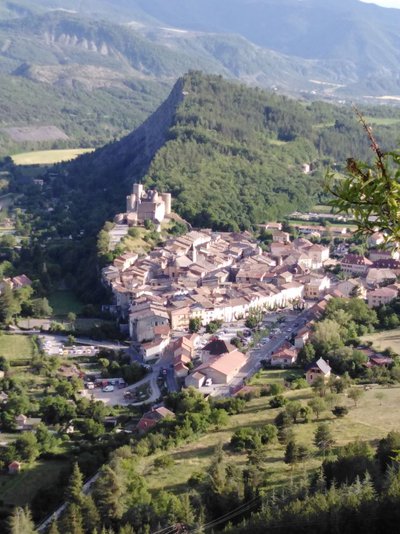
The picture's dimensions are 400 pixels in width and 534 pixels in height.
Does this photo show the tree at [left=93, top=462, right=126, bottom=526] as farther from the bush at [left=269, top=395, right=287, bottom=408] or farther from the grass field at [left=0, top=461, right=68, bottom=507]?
the bush at [left=269, top=395, right=287, bottom=408]

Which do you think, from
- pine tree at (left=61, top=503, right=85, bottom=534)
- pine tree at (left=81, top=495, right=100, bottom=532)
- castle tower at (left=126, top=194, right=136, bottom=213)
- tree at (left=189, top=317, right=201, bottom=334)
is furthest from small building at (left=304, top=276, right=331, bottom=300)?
pine tree at (left=61, top=503, right=85, bottom=534)

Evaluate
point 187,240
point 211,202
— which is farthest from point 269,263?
point 211,202

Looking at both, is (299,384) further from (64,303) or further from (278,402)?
(64,303)

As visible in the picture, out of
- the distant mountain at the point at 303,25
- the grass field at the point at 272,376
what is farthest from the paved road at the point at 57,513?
the distant mountain at the point at 303,25

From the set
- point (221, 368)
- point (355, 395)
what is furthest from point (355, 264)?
point (355, 395)

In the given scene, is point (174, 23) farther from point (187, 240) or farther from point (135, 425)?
point (135, 425)

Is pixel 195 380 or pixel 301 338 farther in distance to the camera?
pixel 301 338
